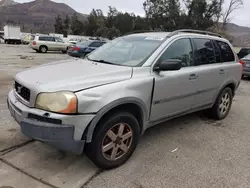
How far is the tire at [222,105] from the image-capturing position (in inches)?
197

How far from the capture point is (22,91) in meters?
3.02

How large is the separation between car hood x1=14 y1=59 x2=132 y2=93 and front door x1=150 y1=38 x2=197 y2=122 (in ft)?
1.90

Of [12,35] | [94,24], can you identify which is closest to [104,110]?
[12,35]

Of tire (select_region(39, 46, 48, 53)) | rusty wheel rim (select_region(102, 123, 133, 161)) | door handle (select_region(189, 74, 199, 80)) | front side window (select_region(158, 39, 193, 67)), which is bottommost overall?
tire (select_region(39, 46, 48, 53))

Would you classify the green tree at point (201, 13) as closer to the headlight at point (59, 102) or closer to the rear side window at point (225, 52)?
the rear side window at point (225, 52)

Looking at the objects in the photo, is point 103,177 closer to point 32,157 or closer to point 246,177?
point 32,157

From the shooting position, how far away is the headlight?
2587 mm

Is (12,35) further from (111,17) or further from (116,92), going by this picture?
(116,92)

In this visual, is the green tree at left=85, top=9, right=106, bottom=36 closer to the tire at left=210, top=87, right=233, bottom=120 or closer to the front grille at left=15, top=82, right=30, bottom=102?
the tire at left=210, top=87, right=233, bottom=120

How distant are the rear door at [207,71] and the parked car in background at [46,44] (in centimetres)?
1988

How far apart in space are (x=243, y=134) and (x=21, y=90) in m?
3.82

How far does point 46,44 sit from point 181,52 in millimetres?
20420

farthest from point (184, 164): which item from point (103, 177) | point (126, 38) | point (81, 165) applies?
point (126, 38)

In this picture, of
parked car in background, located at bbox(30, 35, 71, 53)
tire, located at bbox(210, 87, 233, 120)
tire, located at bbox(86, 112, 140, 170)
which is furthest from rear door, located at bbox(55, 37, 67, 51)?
tire, located at bbox(86, 112, 140, 170)
